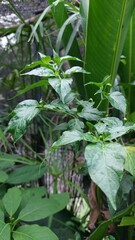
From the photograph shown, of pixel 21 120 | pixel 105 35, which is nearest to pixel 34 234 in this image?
pixel 21 120

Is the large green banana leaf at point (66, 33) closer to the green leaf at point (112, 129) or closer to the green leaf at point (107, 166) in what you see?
the green leaf at point (112, 129)

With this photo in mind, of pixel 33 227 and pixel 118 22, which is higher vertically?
pixel 118 22

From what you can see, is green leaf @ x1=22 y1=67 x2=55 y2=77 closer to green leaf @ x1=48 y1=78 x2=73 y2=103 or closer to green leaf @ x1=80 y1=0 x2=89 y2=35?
green leaf @ x1=48 y1=78 x2=73 y2=103

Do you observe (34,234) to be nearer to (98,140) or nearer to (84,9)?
(98,140)

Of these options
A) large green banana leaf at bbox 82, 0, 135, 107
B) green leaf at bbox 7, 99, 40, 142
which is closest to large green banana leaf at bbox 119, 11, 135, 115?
large green banana leaf at bbox 82, 0, 135, 107

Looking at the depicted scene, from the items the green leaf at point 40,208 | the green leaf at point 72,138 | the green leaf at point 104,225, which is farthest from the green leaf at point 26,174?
the green leaf at point 72,138

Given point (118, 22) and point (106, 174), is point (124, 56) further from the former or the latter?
point (106, 174)

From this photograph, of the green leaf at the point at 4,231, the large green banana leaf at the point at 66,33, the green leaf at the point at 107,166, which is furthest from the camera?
→ the large green banana leaf at the point at 66,33

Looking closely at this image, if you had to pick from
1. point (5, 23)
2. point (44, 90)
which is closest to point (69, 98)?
point (44, 90)
